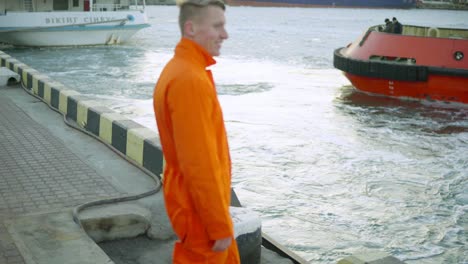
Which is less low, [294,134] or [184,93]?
[184,93]

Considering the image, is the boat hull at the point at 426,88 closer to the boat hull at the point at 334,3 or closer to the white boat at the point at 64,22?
the white boat at the point at 64,22

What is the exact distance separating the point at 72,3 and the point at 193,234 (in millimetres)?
25232

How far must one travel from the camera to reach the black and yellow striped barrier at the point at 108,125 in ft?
17.0

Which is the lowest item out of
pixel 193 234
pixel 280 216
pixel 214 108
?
pixel 280 216

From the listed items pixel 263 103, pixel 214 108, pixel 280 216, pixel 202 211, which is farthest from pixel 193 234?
pixel 263 103

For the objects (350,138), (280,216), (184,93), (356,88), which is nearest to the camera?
(184,93)

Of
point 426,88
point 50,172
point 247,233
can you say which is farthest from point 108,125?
point 426,88

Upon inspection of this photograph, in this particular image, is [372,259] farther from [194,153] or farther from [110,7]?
[110,7]

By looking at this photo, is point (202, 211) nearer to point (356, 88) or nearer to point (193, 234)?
point (193, 234)

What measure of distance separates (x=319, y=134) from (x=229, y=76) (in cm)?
758

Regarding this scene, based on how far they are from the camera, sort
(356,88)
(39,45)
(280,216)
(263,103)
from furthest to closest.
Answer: (39,45) < (356,88) < (263,103) < (280,216)

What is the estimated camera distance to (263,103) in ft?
42.7

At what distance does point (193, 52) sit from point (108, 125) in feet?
13.4

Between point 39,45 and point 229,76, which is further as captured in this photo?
point 39,45
